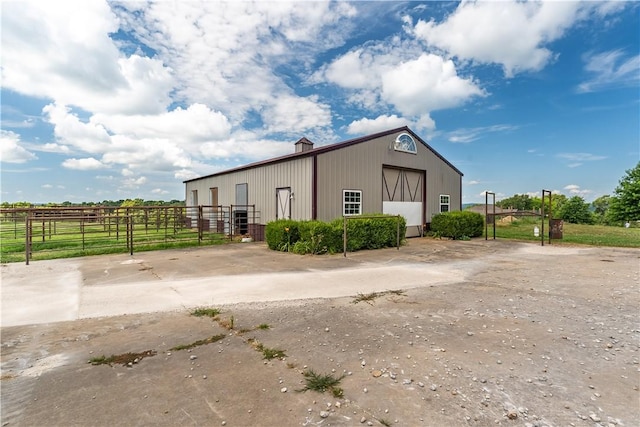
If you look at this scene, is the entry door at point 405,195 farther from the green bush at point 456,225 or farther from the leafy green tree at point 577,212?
the leafy green tree at point 577,212

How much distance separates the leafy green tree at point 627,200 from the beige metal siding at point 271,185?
40094 millimetres

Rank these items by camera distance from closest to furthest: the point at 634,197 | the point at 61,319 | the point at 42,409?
1. the point at 42,409
2. the point at 61,319
3. the point at 634,197

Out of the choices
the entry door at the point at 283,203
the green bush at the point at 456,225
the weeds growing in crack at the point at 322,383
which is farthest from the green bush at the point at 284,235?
the green bush at the point at 456,225

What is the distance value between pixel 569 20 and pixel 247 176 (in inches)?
639

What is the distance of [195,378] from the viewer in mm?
2760

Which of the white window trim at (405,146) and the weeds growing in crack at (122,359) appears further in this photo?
the white window trim at (405,146)

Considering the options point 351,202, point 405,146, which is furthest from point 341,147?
point 405,146

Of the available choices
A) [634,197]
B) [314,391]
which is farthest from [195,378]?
[634,197]

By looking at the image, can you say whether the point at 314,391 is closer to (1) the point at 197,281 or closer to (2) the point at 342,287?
(2) the point at 342,287

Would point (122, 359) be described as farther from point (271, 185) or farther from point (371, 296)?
point (271, 185)

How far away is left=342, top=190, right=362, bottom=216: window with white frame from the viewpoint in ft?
44.8

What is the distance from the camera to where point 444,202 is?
1903 centimetres

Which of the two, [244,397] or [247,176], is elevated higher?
[247,176]

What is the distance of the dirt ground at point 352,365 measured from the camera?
7.44 ft
